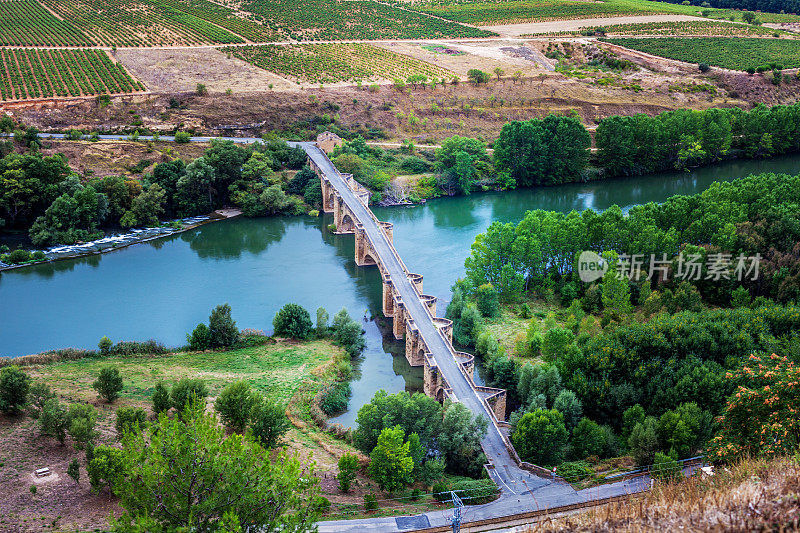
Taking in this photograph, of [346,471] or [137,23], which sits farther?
[137,23]

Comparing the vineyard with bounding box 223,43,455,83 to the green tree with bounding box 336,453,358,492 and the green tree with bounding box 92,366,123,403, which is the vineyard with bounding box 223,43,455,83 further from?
the green tree with bounding box 336,453,358,492

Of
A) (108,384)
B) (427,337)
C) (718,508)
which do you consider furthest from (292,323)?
(718,508)

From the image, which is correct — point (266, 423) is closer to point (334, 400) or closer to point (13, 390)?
point (334, 400)

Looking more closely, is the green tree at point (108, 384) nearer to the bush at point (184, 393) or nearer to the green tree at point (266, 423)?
the bush at point (184, 393)

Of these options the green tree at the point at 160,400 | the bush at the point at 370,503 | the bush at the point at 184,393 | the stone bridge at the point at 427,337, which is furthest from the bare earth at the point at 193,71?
the bush at the point at 370,503

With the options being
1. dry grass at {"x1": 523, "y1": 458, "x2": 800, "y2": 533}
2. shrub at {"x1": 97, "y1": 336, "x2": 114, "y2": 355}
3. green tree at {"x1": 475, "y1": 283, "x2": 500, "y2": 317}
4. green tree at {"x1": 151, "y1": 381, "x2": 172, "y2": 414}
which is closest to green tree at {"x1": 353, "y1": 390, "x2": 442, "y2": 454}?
green tree at {"x1": 151, "y1": 381, "x2": 172, "y2": 414}

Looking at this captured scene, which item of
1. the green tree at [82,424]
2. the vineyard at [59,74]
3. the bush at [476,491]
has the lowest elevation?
the bush at [476,491]
